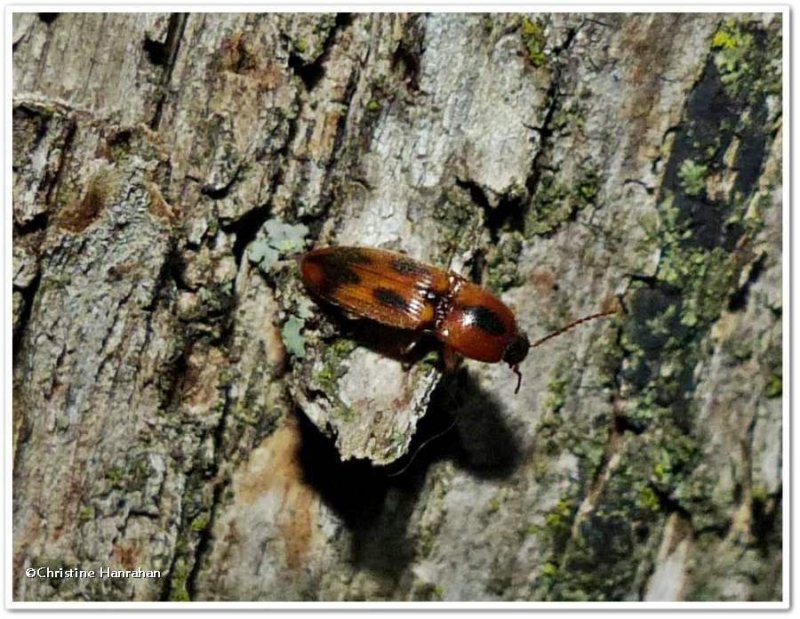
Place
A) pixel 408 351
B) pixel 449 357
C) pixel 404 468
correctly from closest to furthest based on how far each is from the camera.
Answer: pixel 408 351, pixel 449 357, pixel 404 468

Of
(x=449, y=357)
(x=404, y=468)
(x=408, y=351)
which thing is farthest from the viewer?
(x=404, y=468)

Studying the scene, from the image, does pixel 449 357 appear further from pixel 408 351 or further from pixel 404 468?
pixel 404 468

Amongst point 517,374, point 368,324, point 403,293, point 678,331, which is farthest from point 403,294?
point 678,331

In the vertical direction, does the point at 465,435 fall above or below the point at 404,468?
above

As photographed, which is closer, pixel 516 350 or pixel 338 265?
pixel 338 265
